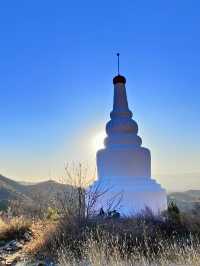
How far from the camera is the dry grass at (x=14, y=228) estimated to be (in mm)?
14930

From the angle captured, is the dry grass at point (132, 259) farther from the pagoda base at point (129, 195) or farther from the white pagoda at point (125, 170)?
the white pagoda at point (125, 170)

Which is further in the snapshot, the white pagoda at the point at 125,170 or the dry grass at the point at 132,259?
the white pagoda at the point at 125,170

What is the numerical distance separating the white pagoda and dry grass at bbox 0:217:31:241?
367 cm

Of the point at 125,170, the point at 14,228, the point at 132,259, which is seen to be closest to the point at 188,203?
the point at 125,170

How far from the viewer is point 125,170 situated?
19375mm

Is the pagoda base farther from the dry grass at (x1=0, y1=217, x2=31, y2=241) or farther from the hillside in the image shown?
the dry grass at (x1=0, y1=217, x2=31, y2=241)

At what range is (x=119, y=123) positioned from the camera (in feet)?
66.5

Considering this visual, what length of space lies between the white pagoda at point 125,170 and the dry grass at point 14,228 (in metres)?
3.67

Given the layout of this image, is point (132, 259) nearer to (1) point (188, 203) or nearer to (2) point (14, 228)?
(2) point (14, 228)

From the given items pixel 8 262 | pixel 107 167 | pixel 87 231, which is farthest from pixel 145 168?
pixel 8 262

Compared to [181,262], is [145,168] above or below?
above

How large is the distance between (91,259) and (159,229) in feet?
14.2

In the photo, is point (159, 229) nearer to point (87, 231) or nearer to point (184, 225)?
point (184, 225)

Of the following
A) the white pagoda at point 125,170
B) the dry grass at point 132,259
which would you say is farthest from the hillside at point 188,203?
the dry grass at point 132,259
